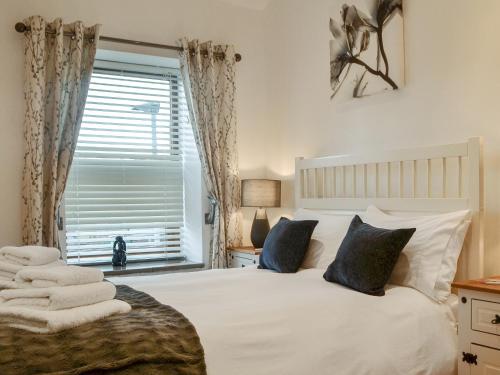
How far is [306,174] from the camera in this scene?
3496 mm

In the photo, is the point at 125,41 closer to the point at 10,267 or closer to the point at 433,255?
the point at 10,267

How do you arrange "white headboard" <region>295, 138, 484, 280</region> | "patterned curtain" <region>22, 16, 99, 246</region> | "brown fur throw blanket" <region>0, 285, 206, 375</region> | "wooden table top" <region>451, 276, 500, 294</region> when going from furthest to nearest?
"patterned curtain" <region>22, 16, 99, 246</region> → "white headboard" <region>295, 138, 484, 280</region> → "wooden table top" <region>451, 276, 500, 294</region> → "brown fur throw blanket" <region>0, 285, 206, 375</region>

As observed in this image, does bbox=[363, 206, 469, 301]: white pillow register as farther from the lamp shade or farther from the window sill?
the window sill

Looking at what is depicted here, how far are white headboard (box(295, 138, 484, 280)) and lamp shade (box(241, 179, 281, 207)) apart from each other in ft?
0.88

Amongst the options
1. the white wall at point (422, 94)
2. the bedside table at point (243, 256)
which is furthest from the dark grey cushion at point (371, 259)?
the bedside table at point (243, 256)

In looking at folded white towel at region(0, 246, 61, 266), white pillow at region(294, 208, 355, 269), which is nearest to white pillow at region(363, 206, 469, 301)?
white pillow at region(294, 208, 355, 269)

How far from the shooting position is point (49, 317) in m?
1.47

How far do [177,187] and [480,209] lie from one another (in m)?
2.49

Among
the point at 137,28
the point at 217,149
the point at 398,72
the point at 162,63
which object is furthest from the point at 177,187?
the point at 398,72

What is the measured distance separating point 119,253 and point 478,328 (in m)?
2.61

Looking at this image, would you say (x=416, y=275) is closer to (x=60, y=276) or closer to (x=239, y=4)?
(x=60, y=276)

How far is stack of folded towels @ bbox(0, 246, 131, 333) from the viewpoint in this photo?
4.90 feet

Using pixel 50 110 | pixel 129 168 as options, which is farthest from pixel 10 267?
pixel 129 168

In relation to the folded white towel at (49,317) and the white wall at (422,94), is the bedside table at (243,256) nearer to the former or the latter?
the white wall at (422,94)
